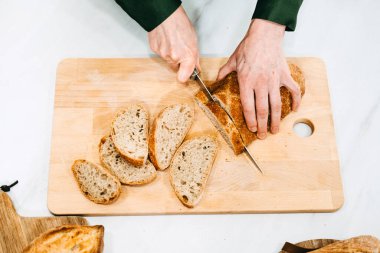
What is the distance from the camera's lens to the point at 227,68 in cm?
222

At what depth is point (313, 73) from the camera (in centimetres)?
239

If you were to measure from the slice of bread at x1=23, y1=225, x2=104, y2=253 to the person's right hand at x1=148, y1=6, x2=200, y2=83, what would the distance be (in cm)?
86

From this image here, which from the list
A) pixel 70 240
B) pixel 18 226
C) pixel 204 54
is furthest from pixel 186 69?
pixel 18 226

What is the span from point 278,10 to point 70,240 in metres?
1.44

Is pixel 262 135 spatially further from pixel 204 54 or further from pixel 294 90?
pixel 204 54

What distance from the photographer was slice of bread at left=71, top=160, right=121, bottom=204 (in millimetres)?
2061

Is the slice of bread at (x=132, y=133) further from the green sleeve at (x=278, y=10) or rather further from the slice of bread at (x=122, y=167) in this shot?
the green sleeve at (x=278, y=10)

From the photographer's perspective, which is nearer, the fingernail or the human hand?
the human hand

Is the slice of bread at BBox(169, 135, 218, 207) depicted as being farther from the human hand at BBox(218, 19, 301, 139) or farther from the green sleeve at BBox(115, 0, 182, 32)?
the green sleeve at BBox(115, 0, 182, 32)

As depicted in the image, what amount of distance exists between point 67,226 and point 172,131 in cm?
69

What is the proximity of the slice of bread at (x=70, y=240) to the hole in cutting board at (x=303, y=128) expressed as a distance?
1.14 m

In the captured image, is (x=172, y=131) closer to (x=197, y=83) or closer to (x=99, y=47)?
(x=197, y=83)

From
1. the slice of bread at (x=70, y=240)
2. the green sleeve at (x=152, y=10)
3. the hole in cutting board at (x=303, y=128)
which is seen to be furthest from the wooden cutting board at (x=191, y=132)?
the green sleeve at (x=152, y=10)

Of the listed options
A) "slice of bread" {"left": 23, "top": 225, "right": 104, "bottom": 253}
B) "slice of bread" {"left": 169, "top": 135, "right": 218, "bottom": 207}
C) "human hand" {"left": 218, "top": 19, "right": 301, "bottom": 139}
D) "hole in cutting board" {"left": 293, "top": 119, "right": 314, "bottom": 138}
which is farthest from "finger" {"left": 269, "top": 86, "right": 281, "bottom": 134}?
"slice of bread" {"left": 23, "top": 225, "right": 104, "bottom": 253}
